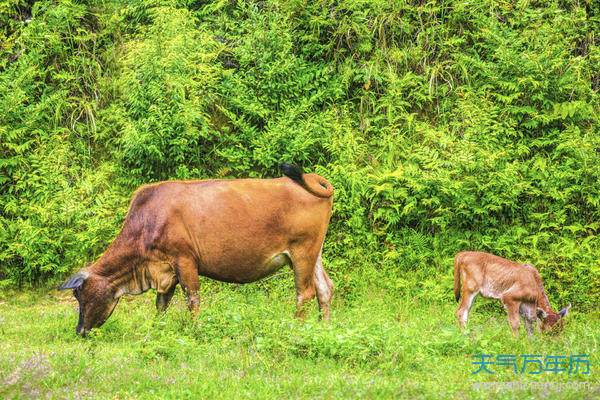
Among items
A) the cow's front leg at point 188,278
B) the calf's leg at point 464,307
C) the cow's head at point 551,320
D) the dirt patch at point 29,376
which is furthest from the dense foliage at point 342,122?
the dirt patch at point 29,376

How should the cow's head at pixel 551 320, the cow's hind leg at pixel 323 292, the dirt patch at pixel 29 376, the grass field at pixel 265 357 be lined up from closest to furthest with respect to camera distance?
1. the dirt patch at pixel 29 376
2. the grass field at pixel 265 357
3. the cow's head at pixel 551 320
4. the cow's hind leg at pixel 323 292

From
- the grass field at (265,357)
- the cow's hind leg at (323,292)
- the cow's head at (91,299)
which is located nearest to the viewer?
the grass field at (265,357)

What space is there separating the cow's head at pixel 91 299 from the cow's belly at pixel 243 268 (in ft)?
3.93

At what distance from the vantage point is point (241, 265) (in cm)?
1095

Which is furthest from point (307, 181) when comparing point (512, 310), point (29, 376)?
point (29, 376)

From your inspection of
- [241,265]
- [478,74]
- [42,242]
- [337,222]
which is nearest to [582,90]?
[478,74]

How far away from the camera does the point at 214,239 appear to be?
10852mm

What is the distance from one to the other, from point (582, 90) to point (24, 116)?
9113 mm

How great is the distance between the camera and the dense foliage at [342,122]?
12891mm

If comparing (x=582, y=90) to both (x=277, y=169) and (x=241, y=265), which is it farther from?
(x=241, y=265)

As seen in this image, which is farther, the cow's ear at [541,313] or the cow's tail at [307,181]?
the cow's tail at [307,181]

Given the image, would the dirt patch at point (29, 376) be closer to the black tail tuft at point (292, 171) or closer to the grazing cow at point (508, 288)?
the black tail tuft at point (292, 171)

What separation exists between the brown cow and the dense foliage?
1.97 m

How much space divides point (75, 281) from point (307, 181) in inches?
124
